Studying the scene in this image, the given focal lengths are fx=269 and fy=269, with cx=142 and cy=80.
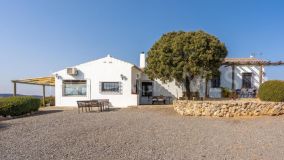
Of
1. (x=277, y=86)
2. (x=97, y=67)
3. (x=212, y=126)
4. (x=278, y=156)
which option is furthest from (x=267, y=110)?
(x=97, y=67)

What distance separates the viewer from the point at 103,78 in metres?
22.7

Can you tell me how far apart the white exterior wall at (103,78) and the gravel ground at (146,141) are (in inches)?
385

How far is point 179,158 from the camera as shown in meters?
7.00

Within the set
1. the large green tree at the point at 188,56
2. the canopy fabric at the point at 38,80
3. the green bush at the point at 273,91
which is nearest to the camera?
the green bush at the point at 273,91

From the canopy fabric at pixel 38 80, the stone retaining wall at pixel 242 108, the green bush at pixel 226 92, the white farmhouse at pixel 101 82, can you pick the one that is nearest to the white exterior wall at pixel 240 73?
the green bush at pixel 226 92

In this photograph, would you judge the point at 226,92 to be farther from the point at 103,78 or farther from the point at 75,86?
the point at 75,86

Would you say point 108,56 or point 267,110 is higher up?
point 108,56

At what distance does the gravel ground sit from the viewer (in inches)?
288

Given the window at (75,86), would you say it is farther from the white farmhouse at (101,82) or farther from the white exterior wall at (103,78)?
the white exterior wall at (103,78)

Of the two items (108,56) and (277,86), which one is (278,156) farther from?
(108,56)

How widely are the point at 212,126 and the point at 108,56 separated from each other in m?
12.7

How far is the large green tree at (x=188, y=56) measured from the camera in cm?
1806

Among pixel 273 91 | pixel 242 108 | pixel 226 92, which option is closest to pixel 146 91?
pixel 226 92

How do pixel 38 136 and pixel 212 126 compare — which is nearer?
pixel 38 136
